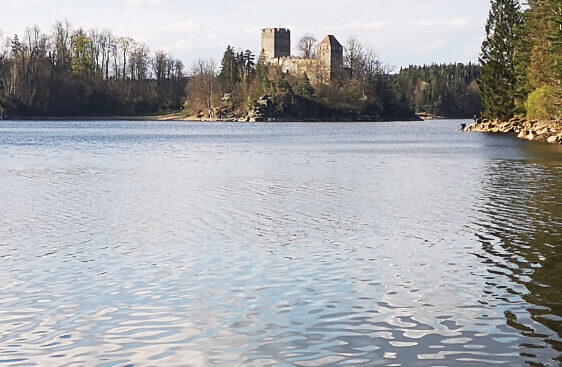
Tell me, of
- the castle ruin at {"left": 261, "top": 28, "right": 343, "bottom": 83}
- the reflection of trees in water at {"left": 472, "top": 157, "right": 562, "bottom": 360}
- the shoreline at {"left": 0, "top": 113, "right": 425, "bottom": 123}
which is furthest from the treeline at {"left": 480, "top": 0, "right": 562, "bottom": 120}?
the castle ruin at {"left": 261, "top": 28, "right": 343, "bottom": 83}

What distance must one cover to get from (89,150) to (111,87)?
334ft

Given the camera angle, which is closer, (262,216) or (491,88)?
(262,216)

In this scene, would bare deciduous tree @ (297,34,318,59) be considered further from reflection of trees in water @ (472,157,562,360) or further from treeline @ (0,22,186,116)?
reflection of trees in water @ (472,157,562,360)

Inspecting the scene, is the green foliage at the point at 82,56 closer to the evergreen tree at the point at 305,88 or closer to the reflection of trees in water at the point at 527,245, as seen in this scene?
the evergreen tree at the point at 305,88

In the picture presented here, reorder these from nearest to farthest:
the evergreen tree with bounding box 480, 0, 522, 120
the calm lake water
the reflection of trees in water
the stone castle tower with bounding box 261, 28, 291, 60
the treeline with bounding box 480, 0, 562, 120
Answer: the calm lake water → the reflection of trees in water → the treeline with bounding box 480, 0, 562, 120 → the evergreen tree with bounding box 480, 0, 522, 120 → the stone castle tower with bounding box 261, 28, 291, 60

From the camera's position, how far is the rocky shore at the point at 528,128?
207ft

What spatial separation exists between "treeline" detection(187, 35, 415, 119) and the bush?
74598 mm

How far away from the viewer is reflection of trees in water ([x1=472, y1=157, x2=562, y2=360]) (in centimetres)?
1089

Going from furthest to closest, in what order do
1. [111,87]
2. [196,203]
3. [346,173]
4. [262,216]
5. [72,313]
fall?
[111,87] → [346,173] → [196,203] → [262,216] → [72,313]

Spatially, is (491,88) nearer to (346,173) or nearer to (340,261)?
(346,173)

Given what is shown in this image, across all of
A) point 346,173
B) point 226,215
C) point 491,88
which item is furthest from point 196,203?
point 491,88

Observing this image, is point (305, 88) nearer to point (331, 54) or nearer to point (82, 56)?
point (331, 54)

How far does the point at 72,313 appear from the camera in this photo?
432 inches

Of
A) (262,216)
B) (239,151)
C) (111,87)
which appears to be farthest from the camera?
(111,87)
